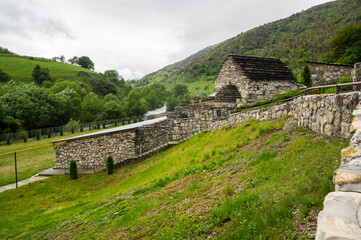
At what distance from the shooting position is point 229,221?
3646mm

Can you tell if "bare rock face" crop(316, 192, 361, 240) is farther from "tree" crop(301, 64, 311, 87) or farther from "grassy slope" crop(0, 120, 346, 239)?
"tree" crop(301, 64, 311, 87)

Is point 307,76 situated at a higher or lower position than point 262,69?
lower

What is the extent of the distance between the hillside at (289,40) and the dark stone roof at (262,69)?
129ft

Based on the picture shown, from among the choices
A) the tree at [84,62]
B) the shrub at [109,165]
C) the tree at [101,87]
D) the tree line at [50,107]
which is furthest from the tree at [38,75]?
the shrub at [109,165]

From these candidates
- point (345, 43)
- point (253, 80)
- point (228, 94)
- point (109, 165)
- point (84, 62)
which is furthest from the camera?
point (84, 62)

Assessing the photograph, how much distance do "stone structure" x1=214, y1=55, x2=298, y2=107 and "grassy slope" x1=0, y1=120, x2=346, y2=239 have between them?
789 cm

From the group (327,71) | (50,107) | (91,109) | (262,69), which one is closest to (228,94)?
(262,69)

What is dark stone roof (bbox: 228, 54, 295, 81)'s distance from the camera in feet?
54.3

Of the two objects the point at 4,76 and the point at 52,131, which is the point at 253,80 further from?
the point at 4,76

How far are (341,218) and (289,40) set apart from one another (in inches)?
3334

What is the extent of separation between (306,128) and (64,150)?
58.1 ft

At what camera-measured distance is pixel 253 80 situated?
16.2 meters

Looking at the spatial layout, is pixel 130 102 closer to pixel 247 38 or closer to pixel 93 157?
pixel 93 157

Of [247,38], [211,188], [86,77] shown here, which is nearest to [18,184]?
[211,188]
